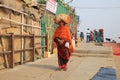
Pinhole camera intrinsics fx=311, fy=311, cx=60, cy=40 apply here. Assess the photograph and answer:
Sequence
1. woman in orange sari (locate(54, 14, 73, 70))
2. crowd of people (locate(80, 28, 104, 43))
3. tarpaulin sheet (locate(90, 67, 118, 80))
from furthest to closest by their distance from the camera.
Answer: crowd of people (locate(80, 28, 104, 43)), woman in orange sari (locate(54, 14, 73, 70)), tarpaulin sheet (locate(90, 67, 118, 80))

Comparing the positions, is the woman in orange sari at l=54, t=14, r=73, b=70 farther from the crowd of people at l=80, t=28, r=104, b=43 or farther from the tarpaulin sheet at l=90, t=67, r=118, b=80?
the crowd of people at l=80, t=28, r=104, b=43

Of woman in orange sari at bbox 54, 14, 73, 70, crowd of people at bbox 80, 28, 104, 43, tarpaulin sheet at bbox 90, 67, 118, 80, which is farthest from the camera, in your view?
crowd of people at bbox 80, 28, 104, 43

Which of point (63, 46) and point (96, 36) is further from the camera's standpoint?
point (96, 36)

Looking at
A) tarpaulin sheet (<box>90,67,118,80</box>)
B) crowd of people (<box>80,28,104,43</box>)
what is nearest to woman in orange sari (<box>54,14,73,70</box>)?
tarpaulin sheet (<box>90,67,118,80</box>)

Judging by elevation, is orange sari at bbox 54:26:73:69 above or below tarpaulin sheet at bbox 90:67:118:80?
above

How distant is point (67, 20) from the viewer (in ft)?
30.9

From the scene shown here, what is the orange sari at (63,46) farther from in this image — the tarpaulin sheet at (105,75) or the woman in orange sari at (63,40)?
the tarpaulin sheet at (105,75)

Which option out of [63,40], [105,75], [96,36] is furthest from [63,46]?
[96,36]

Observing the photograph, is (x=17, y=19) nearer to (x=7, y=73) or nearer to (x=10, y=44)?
(x=10, y=44)

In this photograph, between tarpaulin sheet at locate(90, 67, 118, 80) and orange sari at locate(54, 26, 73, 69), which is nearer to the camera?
tarpaulin sheet at locate(90, 67, 118, 80)

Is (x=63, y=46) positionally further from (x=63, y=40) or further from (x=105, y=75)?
(x=105, y=75)

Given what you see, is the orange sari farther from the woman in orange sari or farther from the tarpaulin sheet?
the tarpaulin sheet

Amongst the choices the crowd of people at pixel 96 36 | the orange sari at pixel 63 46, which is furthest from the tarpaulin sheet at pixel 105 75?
the crowd of people at pixel 96 36

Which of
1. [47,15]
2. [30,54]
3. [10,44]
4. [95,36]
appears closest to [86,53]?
[47,15]
